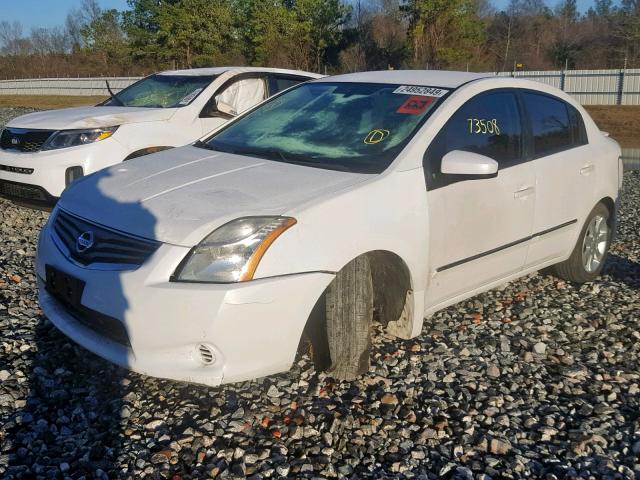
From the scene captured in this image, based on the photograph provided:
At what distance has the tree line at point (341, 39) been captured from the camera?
46.4m

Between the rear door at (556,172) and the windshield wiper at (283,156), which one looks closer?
the windshield wiper at (283,156)

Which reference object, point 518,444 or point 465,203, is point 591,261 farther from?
point 518,444

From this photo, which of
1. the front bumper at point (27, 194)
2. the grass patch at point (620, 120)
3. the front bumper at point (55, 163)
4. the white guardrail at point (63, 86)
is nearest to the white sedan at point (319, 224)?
the front bumper at point (55, 163)

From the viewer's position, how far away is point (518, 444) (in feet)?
10.7

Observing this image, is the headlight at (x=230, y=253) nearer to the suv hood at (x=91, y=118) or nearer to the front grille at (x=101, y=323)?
the front grille at (x=101, y=323)

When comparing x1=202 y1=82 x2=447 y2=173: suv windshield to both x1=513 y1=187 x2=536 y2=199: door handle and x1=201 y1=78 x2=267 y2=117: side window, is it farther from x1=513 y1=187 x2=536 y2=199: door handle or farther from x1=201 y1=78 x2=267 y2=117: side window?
x1=201 y1=78 x2=267 y2=117: side window

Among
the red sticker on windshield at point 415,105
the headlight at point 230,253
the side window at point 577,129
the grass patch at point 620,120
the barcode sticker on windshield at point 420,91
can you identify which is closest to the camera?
the headlight at point 230,253

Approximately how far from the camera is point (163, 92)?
8.21m

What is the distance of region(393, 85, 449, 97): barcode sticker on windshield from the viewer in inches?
171

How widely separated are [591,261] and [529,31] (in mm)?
65223

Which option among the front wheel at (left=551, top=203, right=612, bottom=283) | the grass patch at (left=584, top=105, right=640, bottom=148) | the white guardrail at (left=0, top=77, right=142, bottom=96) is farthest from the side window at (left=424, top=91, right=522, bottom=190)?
the white guardrail at (left=0, top=77, right=142, bottom=96)

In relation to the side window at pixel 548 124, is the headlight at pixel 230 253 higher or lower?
lower

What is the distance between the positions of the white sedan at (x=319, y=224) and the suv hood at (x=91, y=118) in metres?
2.64

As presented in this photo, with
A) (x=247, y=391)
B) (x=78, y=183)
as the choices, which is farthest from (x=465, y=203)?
(x=78, y=183)
